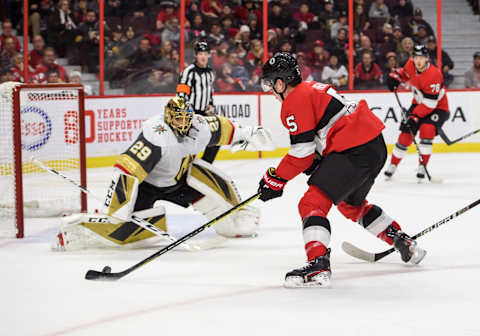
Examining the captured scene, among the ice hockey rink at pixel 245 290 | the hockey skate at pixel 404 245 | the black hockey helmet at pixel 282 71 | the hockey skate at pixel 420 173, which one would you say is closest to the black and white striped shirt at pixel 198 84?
the ice hockey rink at pixel 245 290

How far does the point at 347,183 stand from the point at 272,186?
0.31m

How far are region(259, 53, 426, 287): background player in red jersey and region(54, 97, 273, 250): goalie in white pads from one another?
33.2 inches

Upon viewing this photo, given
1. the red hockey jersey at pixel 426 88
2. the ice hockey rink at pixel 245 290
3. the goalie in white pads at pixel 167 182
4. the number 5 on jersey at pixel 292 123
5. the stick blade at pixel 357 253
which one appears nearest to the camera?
the ice hockey rink at pixel 245 290

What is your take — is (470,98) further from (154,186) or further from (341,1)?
(154,186)

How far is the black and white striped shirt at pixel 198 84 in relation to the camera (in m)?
5.98

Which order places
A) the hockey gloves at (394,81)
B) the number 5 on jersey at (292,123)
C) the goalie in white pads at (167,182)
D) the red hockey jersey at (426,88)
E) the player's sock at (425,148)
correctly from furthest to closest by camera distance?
Answer: the hockey gloves at (394,81) < the player's sock at (425,148) < the red hockey jersey at (426,88) < the goalie in white pads at (167,182) < the number 5 on jersey at (292,123)

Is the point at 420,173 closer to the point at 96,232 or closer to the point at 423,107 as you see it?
the point at 423,107

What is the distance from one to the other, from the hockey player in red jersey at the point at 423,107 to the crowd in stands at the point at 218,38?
2226 mm

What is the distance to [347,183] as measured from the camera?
312cm

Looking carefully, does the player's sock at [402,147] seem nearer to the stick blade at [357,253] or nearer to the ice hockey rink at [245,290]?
the ice hockey rink at [245,290]

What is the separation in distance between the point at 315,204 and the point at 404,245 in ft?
1.69

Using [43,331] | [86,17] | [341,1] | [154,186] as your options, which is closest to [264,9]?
[341,1]

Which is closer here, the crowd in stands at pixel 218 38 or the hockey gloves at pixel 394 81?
the hockey gloves at pixel 394 81

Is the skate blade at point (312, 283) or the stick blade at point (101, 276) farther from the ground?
the skate blade at point (312, 283)
